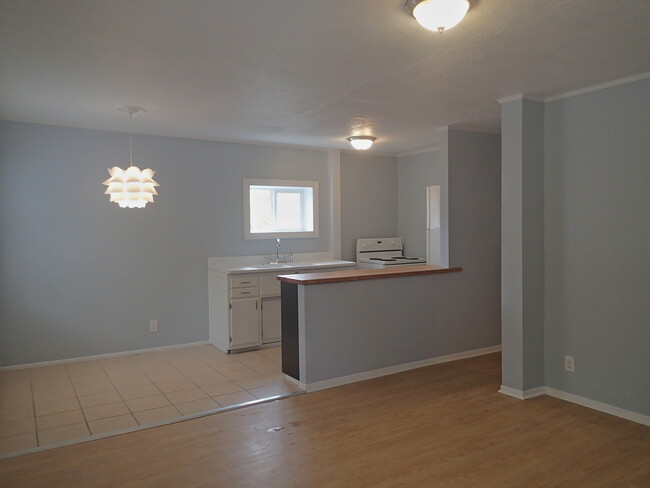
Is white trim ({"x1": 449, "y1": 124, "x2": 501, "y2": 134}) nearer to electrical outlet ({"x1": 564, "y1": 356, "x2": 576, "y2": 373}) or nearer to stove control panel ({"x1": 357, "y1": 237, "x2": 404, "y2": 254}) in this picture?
stove control panel ({"x1": 357, "y1": 237, "x2": 404, "y2": 254})

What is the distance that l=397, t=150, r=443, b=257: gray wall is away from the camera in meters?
6.30

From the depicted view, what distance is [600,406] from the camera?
346 cm

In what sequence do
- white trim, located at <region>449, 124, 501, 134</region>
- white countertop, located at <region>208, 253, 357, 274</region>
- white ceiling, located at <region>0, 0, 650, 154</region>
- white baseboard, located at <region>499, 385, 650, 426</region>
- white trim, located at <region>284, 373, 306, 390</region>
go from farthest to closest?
white countertop, located at <region>208, 253, 357, 274</region> < white trim, located at <region>449, 124, 501, 134</region> < white trim, located at <region>284, 373, 306, 390</region> < white baseboard, located at <region>499, 385, 650, 426</region> < white ceiling, located at <region>0, 0, 650, 154</region>

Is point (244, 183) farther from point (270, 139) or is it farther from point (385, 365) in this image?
point (385, 365)

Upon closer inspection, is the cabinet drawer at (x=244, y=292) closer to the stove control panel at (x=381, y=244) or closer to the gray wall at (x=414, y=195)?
the stove control panel at (x=381, y=244)

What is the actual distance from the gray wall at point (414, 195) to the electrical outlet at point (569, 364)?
289cm

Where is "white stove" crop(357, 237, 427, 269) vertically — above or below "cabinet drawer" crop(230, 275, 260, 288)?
above

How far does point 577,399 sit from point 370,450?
5.73 ft

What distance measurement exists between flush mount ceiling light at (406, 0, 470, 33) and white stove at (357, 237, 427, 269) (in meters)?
4.13

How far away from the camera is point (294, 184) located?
600 centimetres

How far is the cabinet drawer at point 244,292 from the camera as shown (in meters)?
5.11

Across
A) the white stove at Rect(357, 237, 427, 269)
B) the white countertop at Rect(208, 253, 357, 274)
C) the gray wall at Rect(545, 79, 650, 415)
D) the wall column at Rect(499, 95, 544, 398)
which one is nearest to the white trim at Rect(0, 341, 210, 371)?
the white countertop at Rect(208, 253, 357, 274)

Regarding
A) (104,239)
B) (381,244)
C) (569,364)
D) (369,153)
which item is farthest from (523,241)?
(104,239)

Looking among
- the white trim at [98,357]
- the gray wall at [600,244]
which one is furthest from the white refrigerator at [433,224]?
the white trim at [98,357]
